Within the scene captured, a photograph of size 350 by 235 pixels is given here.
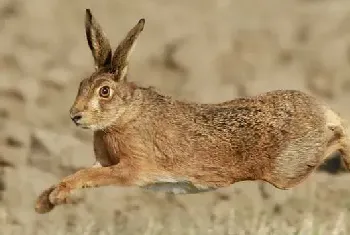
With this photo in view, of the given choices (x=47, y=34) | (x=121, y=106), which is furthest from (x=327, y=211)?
(x=47, y=34)

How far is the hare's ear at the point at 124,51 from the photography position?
689 cm

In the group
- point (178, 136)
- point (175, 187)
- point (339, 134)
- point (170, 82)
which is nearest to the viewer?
point (175, 187)

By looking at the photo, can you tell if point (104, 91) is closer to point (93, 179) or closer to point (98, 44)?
point (98, 44)

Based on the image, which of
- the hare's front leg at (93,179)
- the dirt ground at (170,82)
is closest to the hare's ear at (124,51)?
the hare's front leg at (93,179)

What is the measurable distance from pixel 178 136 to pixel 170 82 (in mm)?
6641

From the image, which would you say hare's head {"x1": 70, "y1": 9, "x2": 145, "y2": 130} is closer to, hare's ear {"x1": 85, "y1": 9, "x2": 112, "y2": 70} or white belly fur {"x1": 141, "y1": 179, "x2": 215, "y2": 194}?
hare's ear {"x1": 85, "y1": 9, "x2": 112, "y2": 70}

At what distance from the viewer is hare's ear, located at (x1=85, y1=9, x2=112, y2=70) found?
7.03m

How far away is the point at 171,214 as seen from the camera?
9891mm

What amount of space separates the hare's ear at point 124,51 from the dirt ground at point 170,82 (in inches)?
65.9

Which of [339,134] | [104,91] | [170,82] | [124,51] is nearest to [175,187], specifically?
[104,91]

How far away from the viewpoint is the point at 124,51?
6.90 metres

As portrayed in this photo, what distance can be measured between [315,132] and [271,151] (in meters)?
0.31

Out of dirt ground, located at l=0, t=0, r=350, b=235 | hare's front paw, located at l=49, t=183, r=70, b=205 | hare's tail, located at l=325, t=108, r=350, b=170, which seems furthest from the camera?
dirt ground, located at l=0, t=0, r=350, b=235

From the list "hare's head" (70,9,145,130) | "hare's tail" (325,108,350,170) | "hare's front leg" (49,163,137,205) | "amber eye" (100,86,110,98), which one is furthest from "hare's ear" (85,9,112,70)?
"hare's tail" (325,108,350,170)
